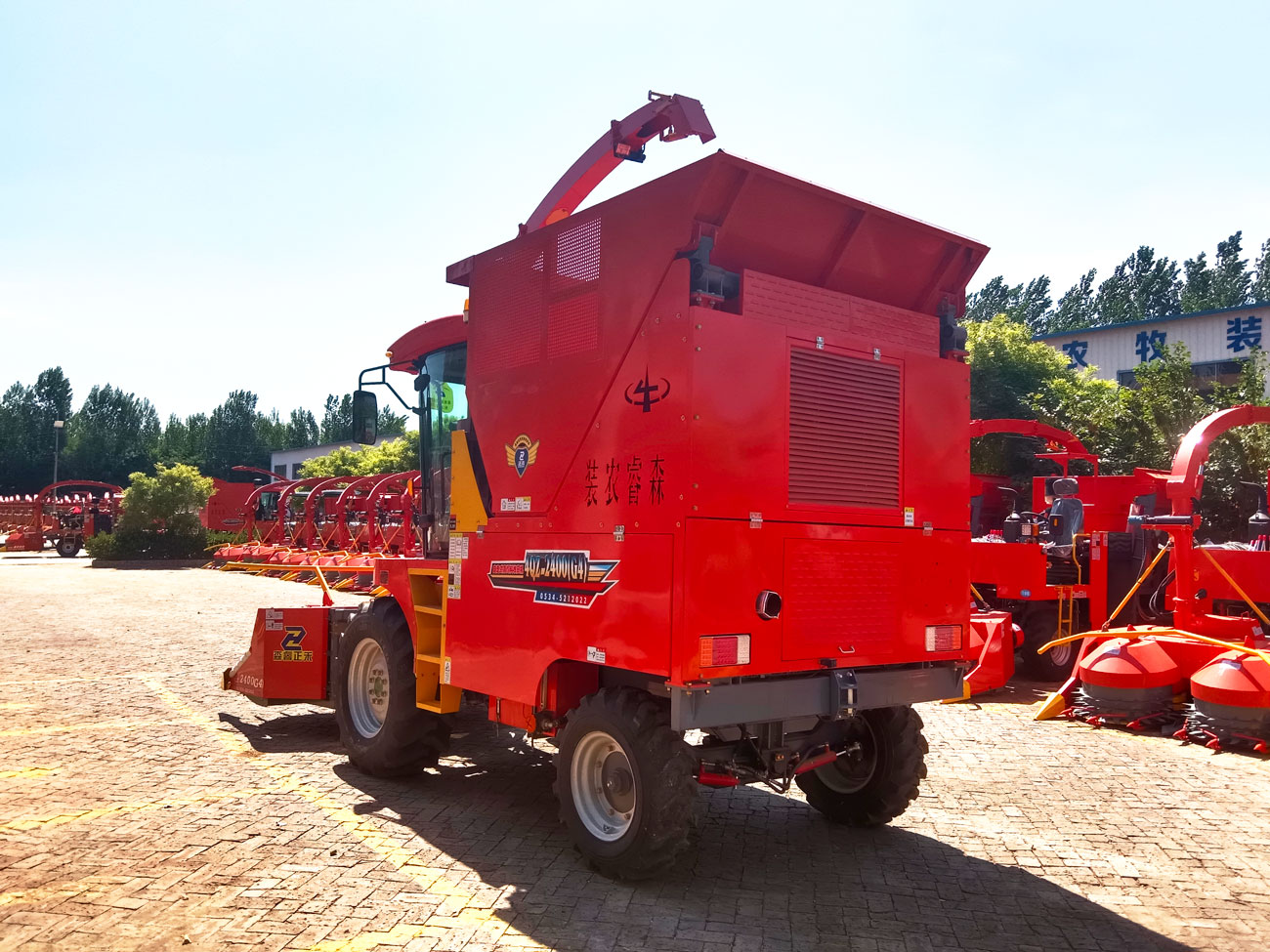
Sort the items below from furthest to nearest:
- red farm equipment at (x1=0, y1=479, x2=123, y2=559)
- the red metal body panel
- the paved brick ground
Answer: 1. red farm equipment at (x1=0, y1=479, x2=123, y2=559)
2. the red metal body panel
3. the paved brick ground

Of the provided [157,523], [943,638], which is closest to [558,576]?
[943,638]

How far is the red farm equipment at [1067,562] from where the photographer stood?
12.0 m

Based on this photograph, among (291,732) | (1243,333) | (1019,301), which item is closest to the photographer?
(291,732)

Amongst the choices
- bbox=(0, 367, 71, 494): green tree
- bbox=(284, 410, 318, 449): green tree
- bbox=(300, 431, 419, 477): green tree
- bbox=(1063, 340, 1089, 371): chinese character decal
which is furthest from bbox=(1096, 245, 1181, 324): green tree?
bbox=(0, 367, 71, 494): green tree

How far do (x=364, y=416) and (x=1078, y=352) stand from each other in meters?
37.0

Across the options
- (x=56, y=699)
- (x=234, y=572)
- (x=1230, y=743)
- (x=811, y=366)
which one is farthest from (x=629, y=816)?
(x=234, y=572)

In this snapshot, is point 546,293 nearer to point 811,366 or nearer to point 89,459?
point 811,366

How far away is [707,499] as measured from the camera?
4.57m

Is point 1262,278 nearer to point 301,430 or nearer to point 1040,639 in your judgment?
point 1040,639

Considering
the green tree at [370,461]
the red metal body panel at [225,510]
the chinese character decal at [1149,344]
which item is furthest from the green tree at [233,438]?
the chinese character decal at [1149,344]

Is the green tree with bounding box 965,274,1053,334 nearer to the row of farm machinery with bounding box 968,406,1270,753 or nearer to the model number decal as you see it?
the row of farm machinery with bounding box 968,406,1270,753

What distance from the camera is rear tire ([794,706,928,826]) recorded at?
5684 mm

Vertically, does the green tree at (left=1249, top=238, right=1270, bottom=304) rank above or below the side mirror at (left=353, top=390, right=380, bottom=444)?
above

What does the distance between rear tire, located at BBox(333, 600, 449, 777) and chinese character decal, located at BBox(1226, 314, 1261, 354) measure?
3471cm
